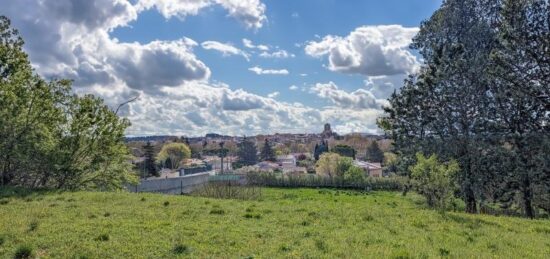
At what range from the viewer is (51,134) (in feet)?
69.9

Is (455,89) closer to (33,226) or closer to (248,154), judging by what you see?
(33,226)

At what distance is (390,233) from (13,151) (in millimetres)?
16905

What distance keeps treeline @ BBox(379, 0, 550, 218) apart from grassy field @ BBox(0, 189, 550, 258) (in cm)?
873

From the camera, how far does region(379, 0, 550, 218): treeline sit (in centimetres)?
1964

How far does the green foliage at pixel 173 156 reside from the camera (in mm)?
129500

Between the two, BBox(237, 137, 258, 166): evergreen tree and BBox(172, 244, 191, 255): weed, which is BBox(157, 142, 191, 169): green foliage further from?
BBox(172, 244, 191, 255): weed

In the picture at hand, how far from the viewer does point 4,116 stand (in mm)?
19672

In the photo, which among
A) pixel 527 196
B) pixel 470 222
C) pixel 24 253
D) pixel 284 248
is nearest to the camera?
pixel 24 253

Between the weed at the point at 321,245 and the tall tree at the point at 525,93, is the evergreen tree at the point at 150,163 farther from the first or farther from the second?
the weed at the point at 321,245

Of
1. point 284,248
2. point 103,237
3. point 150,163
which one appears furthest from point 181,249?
point 150,163

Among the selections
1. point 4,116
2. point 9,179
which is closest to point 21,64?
point 4,116

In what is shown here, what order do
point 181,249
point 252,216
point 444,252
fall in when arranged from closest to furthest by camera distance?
point 181,249 → point 444,252 → point 252,216

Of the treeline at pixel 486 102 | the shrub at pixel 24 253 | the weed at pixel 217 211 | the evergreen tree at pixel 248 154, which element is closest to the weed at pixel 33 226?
the shrub at pixel 24 253

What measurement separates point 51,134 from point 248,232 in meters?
15.2
